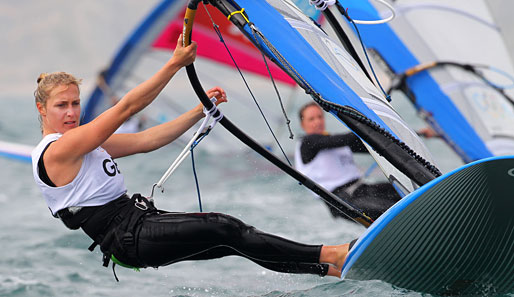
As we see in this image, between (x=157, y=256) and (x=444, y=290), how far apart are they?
1.08m

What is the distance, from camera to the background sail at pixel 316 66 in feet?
8.64

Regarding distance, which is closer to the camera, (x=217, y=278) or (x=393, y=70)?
(x=217, y=278)

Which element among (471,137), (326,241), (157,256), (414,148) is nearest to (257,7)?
(414,148)

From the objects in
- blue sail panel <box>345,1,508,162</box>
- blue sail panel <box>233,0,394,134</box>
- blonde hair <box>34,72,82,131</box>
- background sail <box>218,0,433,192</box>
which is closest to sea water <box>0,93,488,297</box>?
background sail <box>218,0,433,192</box>

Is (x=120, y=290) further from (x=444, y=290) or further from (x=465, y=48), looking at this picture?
(x=465, y=48)

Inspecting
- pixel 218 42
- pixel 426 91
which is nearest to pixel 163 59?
pixel 218 42

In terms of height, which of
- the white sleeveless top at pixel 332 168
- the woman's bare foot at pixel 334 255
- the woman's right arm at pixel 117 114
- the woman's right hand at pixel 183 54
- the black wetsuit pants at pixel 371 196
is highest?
the woman's right hand at pixel 183 54

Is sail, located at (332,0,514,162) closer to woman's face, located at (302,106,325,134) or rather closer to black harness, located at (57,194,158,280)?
woman's face, located at (302,106,325,134)

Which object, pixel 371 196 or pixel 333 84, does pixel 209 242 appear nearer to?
pixel 333 84

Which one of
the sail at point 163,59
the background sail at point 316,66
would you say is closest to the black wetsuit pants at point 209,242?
the background sail at point 316,66

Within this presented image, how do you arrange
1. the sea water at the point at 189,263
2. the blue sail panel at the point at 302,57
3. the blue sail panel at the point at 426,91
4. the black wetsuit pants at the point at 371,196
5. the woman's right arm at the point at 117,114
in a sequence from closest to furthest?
the woman's right arm at the point at 117,114 → the blue sail panel at the point at 302,57 → the sea water at the point at 189,263 → the black wetsuit pants at the point at 371,196 → the blue sail panel at the point at 426,91

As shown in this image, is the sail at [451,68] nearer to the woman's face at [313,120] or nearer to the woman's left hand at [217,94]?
the woman's face at [313,120]

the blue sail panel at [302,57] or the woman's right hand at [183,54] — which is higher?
the woman's right hand at [183,54]

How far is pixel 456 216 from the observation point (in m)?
2.40
